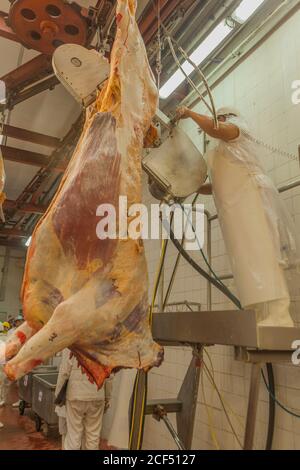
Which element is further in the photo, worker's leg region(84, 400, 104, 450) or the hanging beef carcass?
worker's leg region(84, 400, 104, 450)

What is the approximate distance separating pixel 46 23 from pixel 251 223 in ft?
5.64

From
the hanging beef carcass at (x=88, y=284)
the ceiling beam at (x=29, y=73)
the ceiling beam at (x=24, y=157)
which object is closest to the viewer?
the hanging beef carcass at (x=88, y=284)

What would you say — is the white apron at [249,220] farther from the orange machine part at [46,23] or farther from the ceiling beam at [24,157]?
the ceiling beam at [24,157]

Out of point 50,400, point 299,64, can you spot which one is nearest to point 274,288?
point 299,64

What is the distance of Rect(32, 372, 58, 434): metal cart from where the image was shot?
167 inches

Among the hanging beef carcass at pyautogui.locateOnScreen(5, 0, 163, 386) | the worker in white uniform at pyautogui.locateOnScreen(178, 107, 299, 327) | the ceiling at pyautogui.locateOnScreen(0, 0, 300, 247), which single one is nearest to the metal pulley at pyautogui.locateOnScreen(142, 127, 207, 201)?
the worker in white uniform at pyautogui.locateOnScreen(178, 107, 299, 327)

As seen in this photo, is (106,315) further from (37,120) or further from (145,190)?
(37,120)

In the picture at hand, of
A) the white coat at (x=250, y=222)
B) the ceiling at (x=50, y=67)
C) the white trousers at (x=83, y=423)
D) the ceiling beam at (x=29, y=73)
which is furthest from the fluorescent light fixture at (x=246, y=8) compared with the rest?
the white trousers at (x=83, y=423)

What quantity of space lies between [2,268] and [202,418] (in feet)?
31.0

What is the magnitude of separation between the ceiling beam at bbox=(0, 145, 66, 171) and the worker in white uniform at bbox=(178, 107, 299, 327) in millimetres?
3545

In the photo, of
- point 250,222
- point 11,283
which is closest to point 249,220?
point 250,222

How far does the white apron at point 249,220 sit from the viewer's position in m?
1.52

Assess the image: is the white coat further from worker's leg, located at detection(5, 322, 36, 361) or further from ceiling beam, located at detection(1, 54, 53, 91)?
ceiling beam, located at detection(1, 54, 53, 91)

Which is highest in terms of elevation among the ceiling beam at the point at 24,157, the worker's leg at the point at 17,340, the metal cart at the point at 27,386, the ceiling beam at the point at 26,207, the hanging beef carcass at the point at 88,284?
the ceiling beam at the point at 24,157
